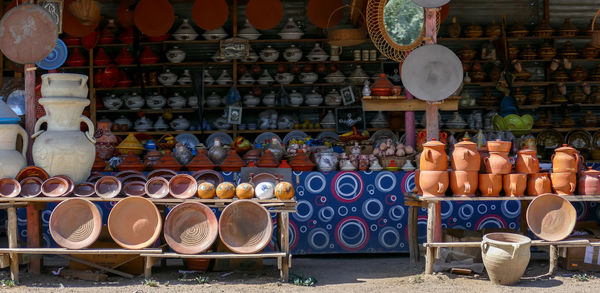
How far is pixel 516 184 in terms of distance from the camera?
437cm

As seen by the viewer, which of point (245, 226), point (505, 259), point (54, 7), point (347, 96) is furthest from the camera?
point (347, 96)

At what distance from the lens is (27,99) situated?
4789mm

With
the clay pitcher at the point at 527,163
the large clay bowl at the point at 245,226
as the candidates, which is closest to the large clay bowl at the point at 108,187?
the large clay bowl at the point at 245,226

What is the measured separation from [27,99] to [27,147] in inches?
14.7

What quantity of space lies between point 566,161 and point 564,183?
0.51 feet

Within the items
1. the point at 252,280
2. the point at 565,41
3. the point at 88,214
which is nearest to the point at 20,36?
the point at 88,214

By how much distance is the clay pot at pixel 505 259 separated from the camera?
4.07 m

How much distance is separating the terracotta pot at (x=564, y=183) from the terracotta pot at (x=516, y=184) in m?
0.23

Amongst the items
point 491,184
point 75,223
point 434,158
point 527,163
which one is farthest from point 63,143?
point 527,163

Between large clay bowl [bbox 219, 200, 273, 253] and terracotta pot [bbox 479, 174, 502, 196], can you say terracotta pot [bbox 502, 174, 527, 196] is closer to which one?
terracotta pot [bbox 479, 174, 502, 196]

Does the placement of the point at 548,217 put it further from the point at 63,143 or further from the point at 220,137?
the point at 220,137

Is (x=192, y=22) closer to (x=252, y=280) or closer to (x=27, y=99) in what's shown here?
(x=27, y=99)

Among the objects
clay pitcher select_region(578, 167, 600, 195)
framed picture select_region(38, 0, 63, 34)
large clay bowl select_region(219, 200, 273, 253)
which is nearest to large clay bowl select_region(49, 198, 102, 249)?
large clay bowl select_region(219, 200, 273, 253)

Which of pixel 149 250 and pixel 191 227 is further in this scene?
pixel 191 227
